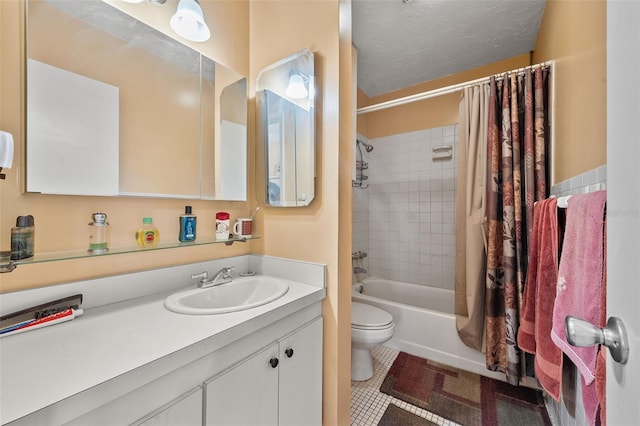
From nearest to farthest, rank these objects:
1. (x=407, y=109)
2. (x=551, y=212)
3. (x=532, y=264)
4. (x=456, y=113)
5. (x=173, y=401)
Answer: (x=173, y=401) < (x=551, y=212) < (x=532, y=264) < (x=456, y=113) < (x=407, y=109)

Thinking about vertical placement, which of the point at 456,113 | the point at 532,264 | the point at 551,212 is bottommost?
the point at 532,264

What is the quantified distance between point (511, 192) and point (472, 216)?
12.3 inches

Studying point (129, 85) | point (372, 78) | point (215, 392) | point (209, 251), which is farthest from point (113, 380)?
point (372, 78)

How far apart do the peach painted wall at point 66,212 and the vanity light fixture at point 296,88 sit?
1.44ft

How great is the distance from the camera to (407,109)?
2668 millimetres

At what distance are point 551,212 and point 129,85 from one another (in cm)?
177

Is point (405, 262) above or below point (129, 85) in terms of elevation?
below

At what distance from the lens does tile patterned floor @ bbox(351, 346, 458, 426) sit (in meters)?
1.38

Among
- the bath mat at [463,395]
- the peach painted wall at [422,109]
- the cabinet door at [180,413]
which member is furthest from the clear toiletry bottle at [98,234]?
the peach painted wall at [422,109]

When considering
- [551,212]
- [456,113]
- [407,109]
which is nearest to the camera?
[551,212]

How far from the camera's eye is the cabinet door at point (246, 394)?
749 mm

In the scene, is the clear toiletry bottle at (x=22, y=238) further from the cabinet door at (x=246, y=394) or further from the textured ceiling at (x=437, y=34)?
the textured ceiling at (x=437, y=34)

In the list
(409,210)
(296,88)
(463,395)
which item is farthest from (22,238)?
(409,210)

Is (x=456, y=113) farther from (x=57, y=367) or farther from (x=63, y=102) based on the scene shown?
(x=57, y=367)
